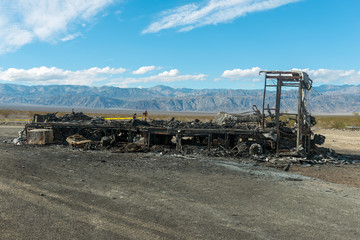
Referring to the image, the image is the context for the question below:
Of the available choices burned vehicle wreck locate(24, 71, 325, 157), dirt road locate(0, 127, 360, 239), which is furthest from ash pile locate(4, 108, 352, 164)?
dirt road locate(0, 127, 360, 239)

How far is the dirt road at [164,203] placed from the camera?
638 centimetres

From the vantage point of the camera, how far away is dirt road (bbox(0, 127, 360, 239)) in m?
6.38

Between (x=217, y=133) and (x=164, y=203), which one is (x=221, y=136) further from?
(x=164, y=203)

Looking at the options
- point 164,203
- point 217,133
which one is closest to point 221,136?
point 217,133

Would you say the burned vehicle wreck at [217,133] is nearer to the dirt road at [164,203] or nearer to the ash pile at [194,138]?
the ash pile at [194,138]

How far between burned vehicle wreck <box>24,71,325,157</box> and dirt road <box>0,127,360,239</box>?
420cm

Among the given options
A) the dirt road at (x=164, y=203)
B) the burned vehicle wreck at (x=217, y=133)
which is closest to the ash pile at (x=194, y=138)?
the burned vehicle wreck at (x=217, y=133)

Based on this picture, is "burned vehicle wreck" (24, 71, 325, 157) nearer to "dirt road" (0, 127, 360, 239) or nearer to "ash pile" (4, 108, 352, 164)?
"ash pile" (4, 108, 352, 164)

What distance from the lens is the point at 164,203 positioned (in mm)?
8141

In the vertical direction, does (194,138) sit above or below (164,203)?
above

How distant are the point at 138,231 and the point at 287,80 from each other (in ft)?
43.6

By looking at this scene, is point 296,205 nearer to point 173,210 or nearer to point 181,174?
point 173,210

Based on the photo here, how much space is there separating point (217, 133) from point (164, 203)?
9.92 m

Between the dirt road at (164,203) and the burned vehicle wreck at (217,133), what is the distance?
4196mm
